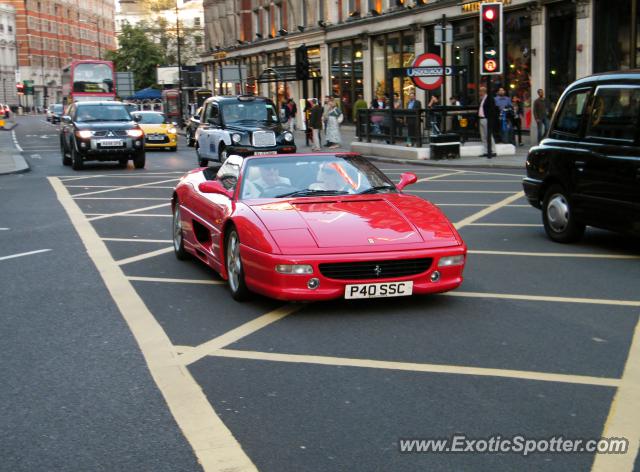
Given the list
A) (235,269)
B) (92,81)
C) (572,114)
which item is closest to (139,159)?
(572,114)

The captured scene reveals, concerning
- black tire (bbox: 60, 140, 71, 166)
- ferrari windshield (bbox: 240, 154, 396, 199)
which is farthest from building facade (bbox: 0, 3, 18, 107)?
ferrari windshield (bbox: 240, 154, 396, 199)

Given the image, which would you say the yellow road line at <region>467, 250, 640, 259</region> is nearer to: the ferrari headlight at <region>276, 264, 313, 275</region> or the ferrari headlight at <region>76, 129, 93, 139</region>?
the ferrari headlight at <region>276, 264, 313, 275</region>

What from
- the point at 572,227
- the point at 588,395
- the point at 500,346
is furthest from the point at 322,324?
the point at 572,227

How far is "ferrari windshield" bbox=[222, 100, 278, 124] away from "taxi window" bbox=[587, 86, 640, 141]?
15594 millimetres

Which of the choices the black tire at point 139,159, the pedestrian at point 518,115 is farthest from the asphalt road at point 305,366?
the pedestrian at point 518,115

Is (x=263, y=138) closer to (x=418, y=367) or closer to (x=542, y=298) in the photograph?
(x=542, y=298)

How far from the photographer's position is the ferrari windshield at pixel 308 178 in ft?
27.1

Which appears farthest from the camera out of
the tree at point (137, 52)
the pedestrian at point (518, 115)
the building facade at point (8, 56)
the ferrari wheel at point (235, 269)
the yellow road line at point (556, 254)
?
the building facade at point (8, 56)

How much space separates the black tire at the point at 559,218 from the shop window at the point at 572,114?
0.66 metres

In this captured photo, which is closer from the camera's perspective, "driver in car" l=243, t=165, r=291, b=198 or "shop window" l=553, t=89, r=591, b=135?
"driver in car" l=243, t=165, r=291, b=198

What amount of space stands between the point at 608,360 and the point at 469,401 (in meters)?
1.28

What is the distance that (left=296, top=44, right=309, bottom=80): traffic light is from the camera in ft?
107

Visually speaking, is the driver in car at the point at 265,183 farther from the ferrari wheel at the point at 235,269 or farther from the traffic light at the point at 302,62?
the traffic light at the point at 302,62

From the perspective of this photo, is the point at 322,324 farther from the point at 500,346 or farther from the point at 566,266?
the point at 566,266
